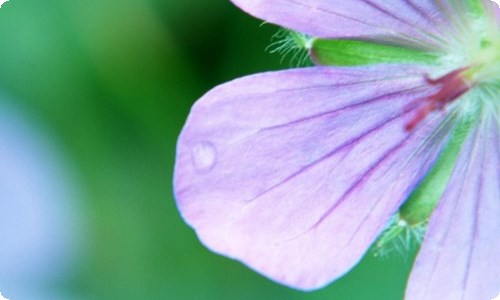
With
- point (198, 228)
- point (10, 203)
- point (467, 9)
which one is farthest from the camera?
point (10, 203)

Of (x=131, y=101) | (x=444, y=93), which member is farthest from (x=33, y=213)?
(x=444, y=93)

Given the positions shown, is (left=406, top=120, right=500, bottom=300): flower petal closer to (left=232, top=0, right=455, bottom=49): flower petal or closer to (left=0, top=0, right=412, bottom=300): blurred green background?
(left=232, top=0, right=455, bottom=49): flower petal

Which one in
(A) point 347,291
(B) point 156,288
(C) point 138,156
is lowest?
(A) point 347,291

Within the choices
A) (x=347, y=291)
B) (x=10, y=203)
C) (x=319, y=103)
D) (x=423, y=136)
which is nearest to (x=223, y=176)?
(x=319, y=103)

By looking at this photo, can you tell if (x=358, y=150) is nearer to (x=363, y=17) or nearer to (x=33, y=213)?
(x=363, y=17)

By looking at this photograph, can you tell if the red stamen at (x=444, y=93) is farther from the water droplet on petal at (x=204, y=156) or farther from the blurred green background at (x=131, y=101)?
the blurred green background at (x=131, y=101)

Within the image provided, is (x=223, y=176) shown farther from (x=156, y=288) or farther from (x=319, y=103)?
(x=156, y=288)
